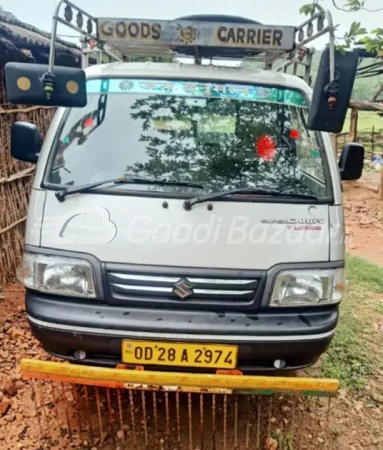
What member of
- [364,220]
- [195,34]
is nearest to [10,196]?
[195,34]

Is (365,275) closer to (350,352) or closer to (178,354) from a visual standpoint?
(350,352)

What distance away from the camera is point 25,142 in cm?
314

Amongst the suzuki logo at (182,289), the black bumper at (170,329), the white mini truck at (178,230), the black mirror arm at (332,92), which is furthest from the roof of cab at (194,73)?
the black bumper at (170,329)

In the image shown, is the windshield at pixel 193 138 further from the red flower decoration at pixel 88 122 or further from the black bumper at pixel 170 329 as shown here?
the black bumper at pixel 170 329

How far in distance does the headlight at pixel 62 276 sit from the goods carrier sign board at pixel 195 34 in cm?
150

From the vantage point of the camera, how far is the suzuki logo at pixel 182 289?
248cm

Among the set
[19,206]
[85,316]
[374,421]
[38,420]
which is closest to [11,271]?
[19,206]

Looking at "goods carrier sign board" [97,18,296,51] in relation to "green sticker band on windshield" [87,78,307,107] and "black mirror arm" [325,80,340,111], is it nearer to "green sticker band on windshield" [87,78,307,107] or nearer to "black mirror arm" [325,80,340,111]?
"green sticker band on windshield" [87,78,307,107]

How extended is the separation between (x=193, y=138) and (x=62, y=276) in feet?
4.10

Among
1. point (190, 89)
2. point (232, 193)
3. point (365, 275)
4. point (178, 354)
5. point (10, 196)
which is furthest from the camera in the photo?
point (365, 275)

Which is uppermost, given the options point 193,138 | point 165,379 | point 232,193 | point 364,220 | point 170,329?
point 193,138

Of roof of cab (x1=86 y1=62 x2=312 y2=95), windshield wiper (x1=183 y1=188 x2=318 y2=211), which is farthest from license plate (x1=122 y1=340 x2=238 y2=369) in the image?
roof of cab (x1=86 y1=62 x2=312 y2=95)

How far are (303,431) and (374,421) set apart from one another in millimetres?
544

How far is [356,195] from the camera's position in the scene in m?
12.6
